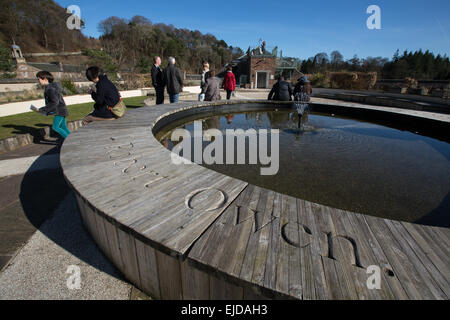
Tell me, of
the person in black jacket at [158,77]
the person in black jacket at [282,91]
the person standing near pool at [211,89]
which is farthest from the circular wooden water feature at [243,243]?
the person in black jacket at [282,91]

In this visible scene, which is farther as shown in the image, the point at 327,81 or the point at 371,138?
the point at 327,81

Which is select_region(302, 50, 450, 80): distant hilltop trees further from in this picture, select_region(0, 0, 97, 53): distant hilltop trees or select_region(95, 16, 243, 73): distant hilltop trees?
select_region(0, 0, 97, 53): distant hilltop trees

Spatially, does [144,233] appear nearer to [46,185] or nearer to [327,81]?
[46,185]

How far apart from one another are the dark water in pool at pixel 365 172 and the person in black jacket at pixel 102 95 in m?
1.40

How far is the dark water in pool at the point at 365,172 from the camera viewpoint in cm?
296

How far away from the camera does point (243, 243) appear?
1521 mm

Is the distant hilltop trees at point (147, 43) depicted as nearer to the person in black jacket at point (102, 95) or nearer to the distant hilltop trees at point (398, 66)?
the distant hilltop trees at point (398, 66)

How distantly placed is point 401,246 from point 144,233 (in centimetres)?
186

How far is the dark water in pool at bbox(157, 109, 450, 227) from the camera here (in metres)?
2.96

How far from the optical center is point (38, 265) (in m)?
2.01

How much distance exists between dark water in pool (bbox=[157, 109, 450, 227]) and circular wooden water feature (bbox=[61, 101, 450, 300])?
1243 millimetres

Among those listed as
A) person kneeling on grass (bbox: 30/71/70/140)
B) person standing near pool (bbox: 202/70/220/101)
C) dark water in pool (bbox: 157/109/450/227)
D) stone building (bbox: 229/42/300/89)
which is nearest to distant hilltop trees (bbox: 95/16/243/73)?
stone building (bbox: 229/42/300/89)

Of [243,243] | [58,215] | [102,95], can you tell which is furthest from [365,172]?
[102,95]

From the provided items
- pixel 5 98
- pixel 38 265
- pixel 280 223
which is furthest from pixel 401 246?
pixel 5 98
